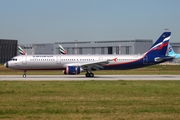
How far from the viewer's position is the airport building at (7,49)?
125 meters

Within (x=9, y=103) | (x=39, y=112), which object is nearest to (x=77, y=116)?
(x=39, y=112)

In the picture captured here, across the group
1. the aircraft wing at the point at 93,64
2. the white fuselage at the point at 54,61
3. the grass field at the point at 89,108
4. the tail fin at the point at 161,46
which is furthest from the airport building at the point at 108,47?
the grass field at the point at 89,108

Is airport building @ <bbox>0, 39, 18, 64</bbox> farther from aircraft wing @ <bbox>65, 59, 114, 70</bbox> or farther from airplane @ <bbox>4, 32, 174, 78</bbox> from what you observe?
aircraft wing @ <bbox>65, 59, 114, 70</bbox>

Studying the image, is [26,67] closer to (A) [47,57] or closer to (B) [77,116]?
(A) [47,57]

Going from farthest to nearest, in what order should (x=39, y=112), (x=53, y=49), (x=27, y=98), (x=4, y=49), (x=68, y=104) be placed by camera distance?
→ (x=53, y=49), (x=4, y=49), (x=27, y=98), (x=68, y=104), (x=39, y=112)

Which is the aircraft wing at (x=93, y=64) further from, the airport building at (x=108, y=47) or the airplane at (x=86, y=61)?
the airport building at (x=108, y=47)

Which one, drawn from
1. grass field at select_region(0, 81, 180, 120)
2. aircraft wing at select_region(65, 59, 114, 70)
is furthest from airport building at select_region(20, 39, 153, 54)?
grass field at select_region(0, 81, 180, 120)

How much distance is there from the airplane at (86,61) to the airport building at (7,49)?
82290 millimetres

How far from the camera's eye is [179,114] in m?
14.7

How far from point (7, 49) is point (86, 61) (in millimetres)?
84844

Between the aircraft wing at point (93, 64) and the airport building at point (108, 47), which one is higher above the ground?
the airport building at point (108, 47)

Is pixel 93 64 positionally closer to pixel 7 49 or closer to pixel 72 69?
pixel 72 69

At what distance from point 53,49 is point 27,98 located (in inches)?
5032

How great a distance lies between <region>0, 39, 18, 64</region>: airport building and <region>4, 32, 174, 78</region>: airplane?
8229cm
